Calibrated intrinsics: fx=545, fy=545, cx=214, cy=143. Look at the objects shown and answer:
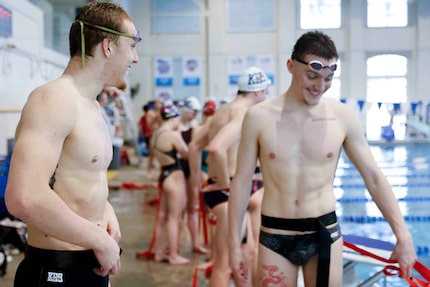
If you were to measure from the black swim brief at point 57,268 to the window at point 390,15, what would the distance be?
1841 centimetres

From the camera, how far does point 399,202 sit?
7.71 meters

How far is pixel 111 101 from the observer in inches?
560

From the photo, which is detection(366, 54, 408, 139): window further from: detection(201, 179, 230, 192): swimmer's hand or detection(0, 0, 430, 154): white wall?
detection(201, 179, 230, 192): swimmer's hand

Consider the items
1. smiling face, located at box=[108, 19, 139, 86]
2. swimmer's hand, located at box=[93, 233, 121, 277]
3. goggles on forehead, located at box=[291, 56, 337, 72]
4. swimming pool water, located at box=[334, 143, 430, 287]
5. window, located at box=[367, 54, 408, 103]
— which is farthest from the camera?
window, located at box=[367, 54, 408, 103]

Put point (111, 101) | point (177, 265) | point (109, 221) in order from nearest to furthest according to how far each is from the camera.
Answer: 1. point (109, 221)
2. point (177, 265)
3. point (111, 101)

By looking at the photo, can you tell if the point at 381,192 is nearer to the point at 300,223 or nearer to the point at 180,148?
the point at 300,223

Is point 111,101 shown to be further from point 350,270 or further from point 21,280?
point 21,280

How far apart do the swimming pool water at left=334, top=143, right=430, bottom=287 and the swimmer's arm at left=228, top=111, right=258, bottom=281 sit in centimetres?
230

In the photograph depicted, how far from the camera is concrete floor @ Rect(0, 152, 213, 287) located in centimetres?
446

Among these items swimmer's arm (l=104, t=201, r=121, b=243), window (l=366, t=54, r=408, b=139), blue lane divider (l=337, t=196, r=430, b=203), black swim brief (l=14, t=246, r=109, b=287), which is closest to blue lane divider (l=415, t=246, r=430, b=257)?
blue lane divider (l=337, t=196, r=430, b=203)

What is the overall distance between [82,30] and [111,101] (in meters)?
12.8

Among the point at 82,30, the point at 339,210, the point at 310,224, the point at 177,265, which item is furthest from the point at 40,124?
the point at 339,210

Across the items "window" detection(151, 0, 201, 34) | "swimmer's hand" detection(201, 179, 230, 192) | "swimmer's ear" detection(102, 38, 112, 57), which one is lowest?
"swimmer's hand" detection(201, 179, 230, 192)

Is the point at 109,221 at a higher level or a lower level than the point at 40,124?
lower
